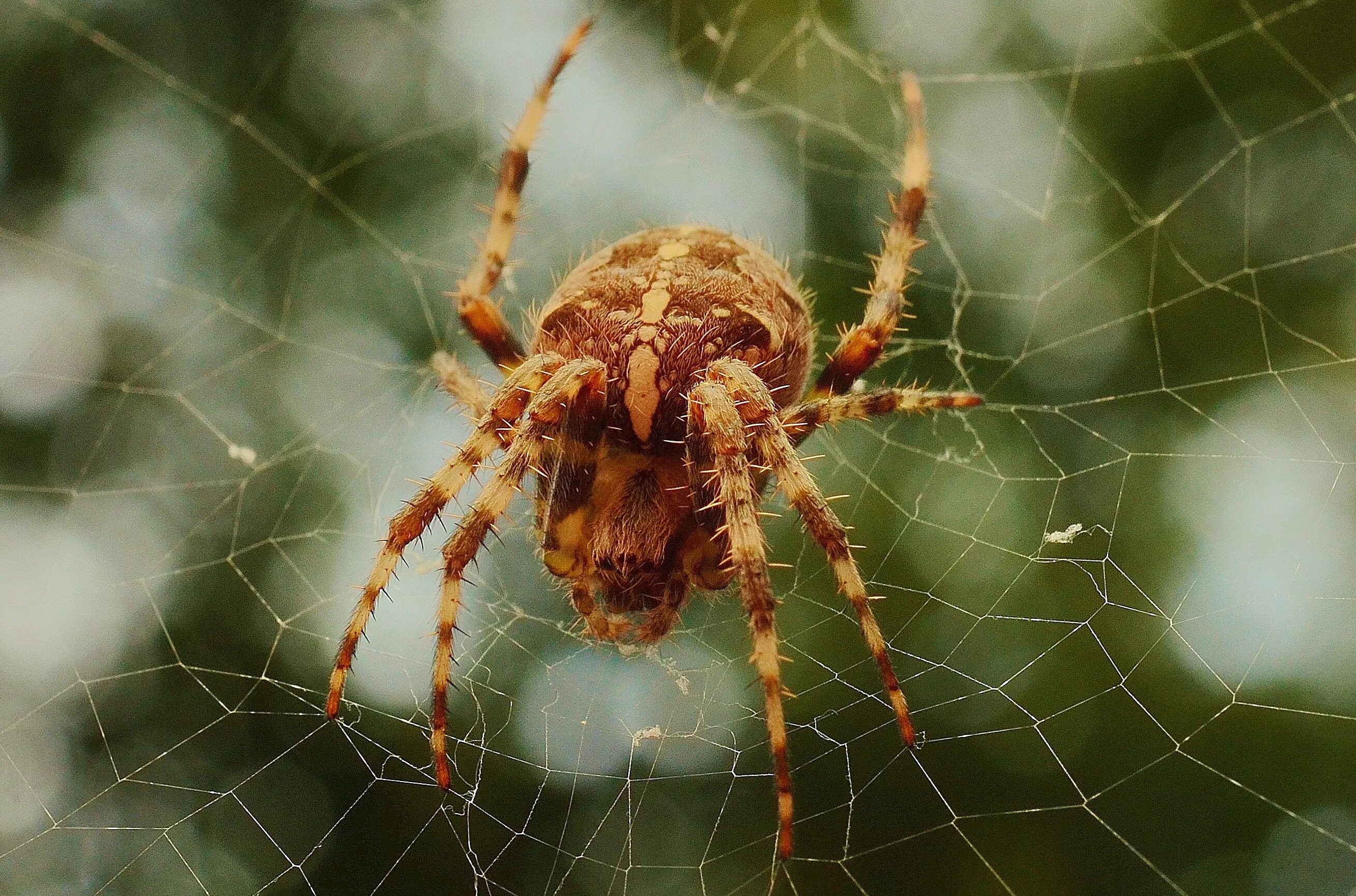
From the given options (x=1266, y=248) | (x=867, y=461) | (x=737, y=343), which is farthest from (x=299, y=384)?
(x=1266, y=248)

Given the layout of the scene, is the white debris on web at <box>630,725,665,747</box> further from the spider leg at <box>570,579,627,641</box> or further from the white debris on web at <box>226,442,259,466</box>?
the white debris on web at <box>226,442,259,466</box>

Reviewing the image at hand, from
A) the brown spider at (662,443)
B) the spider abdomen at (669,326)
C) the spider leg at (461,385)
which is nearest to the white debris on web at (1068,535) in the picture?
the brown spider at (662,443)

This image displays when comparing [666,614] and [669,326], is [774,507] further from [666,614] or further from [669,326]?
[669,326]

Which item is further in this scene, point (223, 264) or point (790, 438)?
point (223, 264)

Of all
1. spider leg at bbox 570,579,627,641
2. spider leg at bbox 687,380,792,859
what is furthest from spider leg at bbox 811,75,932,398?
spider leg at bbox 570,579,627,641

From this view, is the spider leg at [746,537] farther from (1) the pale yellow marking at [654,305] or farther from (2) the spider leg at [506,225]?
(2) the spider leg at [506,225]

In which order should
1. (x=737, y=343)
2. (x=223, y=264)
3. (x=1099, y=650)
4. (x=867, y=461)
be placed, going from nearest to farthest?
(x=737, y=343)
(x=1099, y=650)
(x=867, y=461)
(x=223, y=264)

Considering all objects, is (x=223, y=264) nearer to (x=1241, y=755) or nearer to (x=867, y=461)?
(x=867, y=461)
